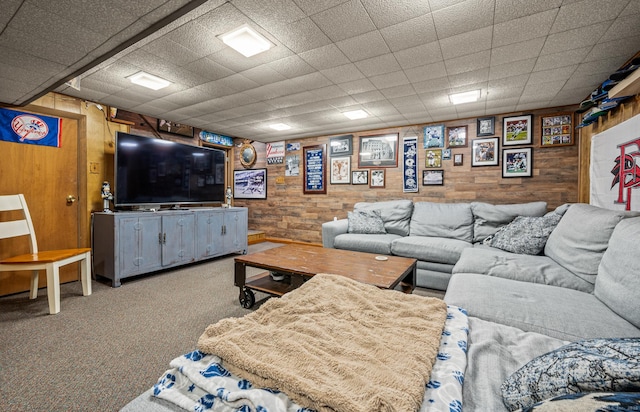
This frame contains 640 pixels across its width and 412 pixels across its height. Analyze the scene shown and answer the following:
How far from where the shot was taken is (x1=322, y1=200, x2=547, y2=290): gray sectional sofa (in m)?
3.11

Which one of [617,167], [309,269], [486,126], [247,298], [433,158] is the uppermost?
[486,126]

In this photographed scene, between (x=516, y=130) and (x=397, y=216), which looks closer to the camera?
(x=516, y=130)

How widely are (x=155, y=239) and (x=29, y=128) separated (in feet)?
5.95

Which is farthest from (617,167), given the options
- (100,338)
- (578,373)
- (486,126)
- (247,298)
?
(100,338)

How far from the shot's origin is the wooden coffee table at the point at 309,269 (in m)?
2.22

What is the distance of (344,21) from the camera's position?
6.57ft

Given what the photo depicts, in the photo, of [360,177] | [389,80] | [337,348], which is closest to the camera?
[337,348]

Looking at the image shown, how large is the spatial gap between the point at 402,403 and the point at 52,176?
4.42 meters

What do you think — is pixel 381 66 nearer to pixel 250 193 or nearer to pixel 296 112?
pixel 296 112

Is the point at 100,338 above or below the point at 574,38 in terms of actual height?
below

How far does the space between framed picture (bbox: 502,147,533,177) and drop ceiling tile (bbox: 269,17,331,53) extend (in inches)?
131

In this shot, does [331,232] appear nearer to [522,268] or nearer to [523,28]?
[522,268]

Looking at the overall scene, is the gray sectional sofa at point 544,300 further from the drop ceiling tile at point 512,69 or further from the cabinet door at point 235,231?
the cabinet door at point 235,231

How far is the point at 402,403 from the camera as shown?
666 millimetres
